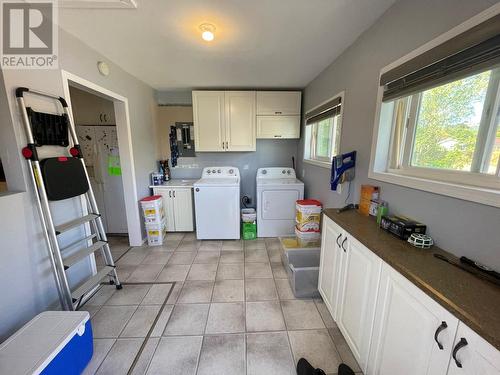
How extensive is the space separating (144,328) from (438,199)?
222 centimetres

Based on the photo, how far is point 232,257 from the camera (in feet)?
8.73

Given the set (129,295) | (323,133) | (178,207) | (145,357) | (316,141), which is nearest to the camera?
(145,357)

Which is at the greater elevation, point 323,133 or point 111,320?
point 323,133

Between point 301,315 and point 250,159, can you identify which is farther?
point 250,159

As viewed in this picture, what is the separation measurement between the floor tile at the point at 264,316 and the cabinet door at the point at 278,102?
8.94ft

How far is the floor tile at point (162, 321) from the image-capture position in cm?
156

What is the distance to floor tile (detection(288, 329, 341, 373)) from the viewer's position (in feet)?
4.36

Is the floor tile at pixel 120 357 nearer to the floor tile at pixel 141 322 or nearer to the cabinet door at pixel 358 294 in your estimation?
the floor tile at pixel 141 322

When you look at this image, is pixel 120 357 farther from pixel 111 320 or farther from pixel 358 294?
pixel 358 294

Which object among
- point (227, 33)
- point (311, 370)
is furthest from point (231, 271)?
point (227, 33)

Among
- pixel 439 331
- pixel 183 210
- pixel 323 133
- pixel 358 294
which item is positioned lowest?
pixel 183 210

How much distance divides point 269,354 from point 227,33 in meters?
2.55

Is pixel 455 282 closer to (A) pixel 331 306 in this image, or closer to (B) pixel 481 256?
(B) pixel 481 256

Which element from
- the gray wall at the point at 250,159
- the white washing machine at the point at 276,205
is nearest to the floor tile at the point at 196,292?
the white washing machine at the point at 276,205
